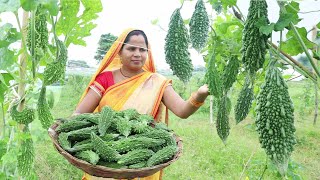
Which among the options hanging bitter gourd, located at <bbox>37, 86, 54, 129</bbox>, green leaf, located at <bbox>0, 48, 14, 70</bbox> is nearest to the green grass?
hanging bitter gourd, located at <bbox>37, 86, 54, 129</bbox>

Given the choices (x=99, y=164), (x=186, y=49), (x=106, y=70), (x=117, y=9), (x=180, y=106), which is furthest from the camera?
(x=106, y=70)

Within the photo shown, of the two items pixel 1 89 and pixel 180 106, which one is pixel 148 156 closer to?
pixel 180 106

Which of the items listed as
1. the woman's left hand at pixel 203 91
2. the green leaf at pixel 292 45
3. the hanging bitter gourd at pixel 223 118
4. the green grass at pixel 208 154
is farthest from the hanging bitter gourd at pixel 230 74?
the green grass at pixel 208 154

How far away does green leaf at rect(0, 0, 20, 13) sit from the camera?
4.60ft

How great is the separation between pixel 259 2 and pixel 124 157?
1396 millimetres

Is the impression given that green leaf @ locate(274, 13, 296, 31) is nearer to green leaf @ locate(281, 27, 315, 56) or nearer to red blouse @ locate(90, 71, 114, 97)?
green leaf @ locate(281, 27, 315, 56)

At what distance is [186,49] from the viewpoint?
4.83 ft

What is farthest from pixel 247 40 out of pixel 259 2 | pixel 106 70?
pixel 106 70

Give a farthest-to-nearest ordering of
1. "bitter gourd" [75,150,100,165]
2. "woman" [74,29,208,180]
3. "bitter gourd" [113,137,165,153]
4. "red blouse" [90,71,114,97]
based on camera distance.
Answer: "red blouse" [90,71,114,97]
"woman" [74,29,208,180]
"bitter gourd" [113,137,165,153]
"bitter gourd" [75,150,100,165]

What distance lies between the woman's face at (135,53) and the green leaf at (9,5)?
1488 mm

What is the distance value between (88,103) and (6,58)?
1.34m

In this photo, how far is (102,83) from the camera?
3.23 meters

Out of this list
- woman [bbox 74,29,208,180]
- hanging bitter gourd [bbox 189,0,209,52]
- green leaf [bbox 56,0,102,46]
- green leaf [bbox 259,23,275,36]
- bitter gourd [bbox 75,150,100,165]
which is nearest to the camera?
green leaf [bbox 259,23,275,36]

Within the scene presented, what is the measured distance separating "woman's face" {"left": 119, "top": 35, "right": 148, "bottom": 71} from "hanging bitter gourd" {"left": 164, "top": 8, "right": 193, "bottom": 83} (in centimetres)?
145
